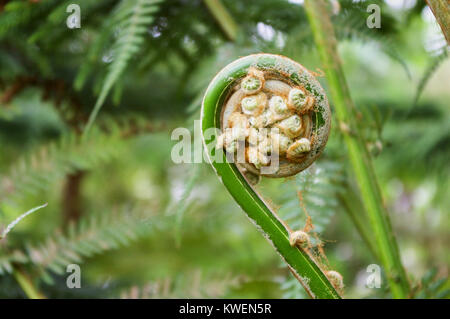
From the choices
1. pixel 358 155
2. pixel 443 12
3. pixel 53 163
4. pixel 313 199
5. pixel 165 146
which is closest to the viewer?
pixel 443 12

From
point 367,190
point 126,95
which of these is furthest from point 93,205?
point 367,190

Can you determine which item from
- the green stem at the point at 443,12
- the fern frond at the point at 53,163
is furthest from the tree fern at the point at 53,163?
the green stem at the point at 443,12

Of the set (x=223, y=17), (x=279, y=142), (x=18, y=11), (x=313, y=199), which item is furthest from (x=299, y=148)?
(x=18, y=11)

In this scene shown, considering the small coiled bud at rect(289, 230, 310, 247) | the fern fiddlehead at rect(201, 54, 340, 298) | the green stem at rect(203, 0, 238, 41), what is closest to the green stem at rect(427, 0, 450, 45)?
the fern fiddlehead at rect(201, 54, 340, 298)

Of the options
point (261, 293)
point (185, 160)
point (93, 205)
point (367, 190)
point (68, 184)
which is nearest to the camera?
point (367, 190)

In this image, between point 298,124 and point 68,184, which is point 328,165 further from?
point 68,184

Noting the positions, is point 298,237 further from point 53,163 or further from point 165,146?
point 165,146
